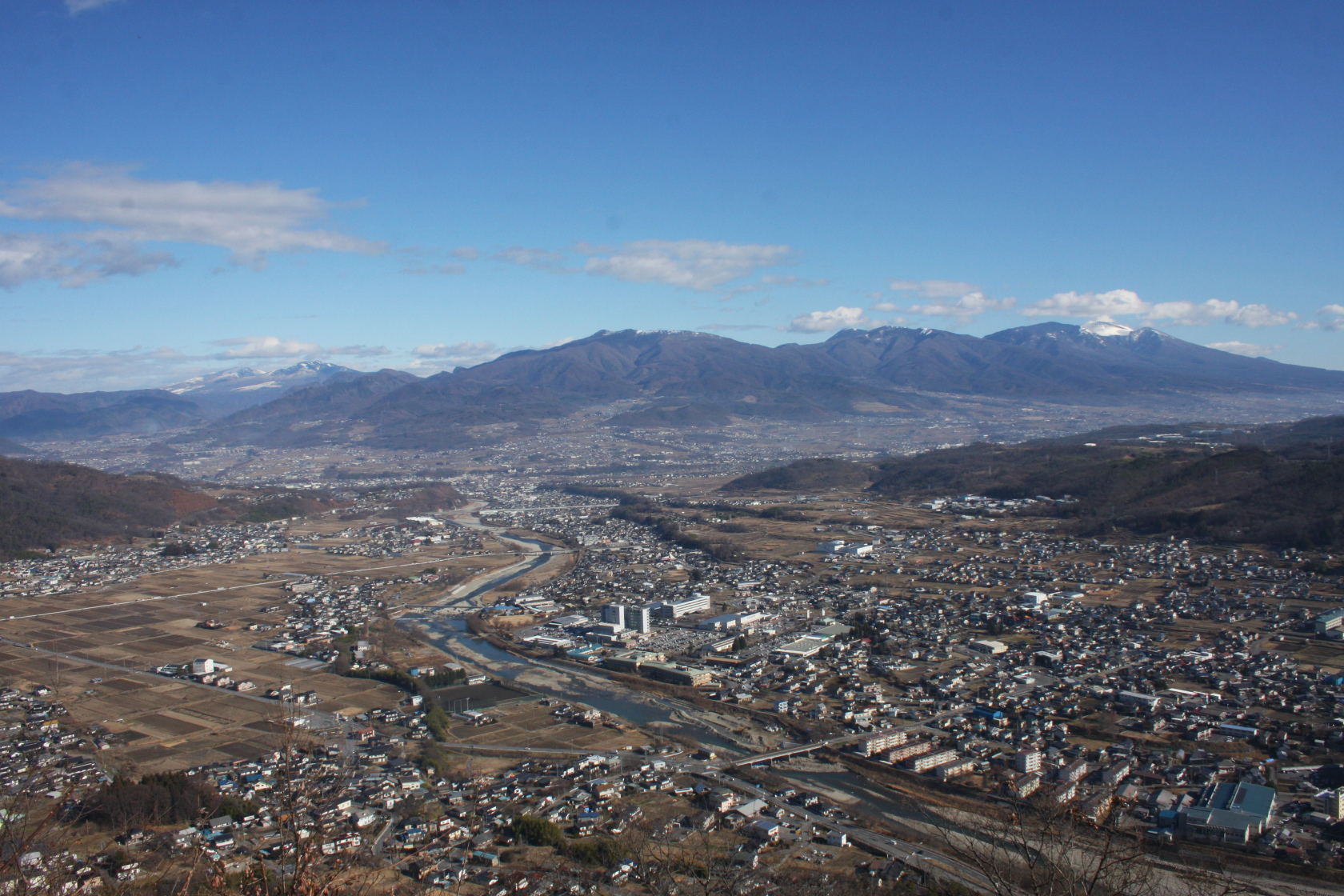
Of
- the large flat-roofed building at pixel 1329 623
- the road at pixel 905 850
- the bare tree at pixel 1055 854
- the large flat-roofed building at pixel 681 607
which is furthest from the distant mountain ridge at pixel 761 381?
the bare tree at pixel 1055 854

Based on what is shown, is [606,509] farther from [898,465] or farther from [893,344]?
[893,344]

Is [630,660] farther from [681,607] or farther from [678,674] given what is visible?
[681,607]

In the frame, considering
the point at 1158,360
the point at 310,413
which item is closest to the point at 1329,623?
the point at 310,413

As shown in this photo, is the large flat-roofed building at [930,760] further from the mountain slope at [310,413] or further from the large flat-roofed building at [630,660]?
the mountain slope at [310,413]

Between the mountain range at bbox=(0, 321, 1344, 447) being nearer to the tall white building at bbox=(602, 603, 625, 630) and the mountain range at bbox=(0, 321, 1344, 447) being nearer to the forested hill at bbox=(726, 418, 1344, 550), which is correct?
the forested hill at bbox=(726, 418, 1344, 550)

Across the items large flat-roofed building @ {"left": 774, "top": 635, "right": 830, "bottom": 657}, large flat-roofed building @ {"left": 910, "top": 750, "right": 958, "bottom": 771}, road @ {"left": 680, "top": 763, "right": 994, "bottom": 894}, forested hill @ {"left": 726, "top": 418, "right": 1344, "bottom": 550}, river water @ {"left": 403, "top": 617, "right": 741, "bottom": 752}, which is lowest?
river water @ {"left": 403, "top": 617, "right": 741, "bottom": 752}

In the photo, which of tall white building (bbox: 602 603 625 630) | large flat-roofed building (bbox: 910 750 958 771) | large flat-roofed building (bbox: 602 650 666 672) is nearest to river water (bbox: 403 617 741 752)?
large flat-roofed building (bbox: 602 650 666 672)

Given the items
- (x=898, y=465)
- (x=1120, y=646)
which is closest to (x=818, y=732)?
(x=1120, y=646)
